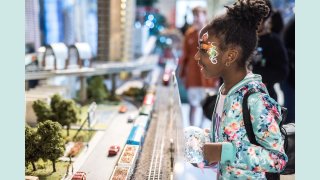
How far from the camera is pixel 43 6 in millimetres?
6773

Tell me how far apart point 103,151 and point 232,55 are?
1.96 meters

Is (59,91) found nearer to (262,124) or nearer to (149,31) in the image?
(149,31)

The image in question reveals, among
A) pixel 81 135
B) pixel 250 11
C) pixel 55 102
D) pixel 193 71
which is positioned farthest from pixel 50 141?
pixel 193 71

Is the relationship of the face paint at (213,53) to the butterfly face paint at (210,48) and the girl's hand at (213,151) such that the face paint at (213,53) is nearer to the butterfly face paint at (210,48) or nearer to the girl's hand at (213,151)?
the butterfly face paint at (210,48)

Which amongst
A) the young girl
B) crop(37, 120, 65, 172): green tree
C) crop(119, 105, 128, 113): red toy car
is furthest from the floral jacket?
crop(119, 105, 128, 113): red toy car

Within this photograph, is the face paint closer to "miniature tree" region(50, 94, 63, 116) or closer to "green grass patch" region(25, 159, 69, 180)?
"green grass patch" region(25, 159, 69, 180)

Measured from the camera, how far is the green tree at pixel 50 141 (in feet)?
12.5

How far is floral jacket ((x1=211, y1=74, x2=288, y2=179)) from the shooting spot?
248cm

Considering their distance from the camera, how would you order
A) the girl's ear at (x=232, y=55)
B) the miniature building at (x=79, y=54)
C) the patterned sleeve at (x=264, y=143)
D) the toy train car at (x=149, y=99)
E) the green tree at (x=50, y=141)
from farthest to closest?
1. the toy train car at (x=149, y=99)
2. the miniature building at (x=79, y=54)
3. the green tree at (x=50, y=141)
4. the girl's ear at (x=232, y=55)
5. the patterned sleeve at (x=264, y=143)

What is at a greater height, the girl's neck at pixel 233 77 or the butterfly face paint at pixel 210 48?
the butterfly face paint at pixel 210 48

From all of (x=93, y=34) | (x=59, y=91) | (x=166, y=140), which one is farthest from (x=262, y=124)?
(x=93, y=34)

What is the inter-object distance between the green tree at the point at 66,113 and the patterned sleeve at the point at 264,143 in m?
2.97

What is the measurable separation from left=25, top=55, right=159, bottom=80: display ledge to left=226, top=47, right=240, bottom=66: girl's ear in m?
3.18

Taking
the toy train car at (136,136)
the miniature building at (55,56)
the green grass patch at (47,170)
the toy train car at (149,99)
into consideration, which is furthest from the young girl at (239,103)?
the toy train car at (149,99)
